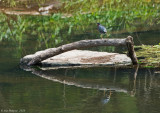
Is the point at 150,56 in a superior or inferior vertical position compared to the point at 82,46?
inferior

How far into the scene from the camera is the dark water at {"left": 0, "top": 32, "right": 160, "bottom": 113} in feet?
18.6

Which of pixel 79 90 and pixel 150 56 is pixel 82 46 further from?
pixel 79 90

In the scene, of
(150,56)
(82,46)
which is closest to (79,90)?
(82,46)

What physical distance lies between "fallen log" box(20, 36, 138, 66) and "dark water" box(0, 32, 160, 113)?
→ 0.31m

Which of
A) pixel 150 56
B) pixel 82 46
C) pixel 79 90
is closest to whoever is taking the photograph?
pixel 79 90

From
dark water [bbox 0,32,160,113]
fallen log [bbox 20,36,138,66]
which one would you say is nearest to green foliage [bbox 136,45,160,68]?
fallen log [bbox 20,36,138,66]

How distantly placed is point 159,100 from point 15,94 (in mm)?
2016

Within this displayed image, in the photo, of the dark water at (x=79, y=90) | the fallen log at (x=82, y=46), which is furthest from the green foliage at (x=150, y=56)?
the dark water at (x=79, y=90)

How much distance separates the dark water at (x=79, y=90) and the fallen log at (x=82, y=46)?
1.00ft

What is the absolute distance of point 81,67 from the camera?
8.70 m

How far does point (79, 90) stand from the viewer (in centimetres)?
670

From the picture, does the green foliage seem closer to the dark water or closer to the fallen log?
the fallen log

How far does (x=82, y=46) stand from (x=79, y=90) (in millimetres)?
1904

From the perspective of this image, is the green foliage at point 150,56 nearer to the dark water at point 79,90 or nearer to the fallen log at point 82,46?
the fallen log at point 82,46
